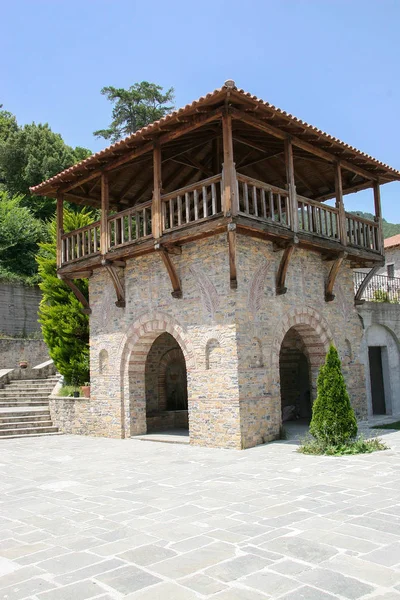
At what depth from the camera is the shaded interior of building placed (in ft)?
53.5

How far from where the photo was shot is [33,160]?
32562mm

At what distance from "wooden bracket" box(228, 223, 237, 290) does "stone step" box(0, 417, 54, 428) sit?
7.65m

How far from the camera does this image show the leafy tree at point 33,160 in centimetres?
3231

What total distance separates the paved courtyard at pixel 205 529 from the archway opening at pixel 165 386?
17.8 feet

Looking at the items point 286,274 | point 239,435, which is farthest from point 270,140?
point 239,435

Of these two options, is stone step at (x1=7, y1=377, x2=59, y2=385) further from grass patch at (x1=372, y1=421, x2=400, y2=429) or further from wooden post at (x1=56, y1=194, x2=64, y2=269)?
grass patch at (x1=372, y1=421, x2=400, y2=429)

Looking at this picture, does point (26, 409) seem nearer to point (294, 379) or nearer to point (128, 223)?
point (128, 223)

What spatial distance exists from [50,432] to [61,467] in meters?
5.73

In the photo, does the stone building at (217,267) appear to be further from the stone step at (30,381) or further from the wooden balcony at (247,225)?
the stone step at (30,381)

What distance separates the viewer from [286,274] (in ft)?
40.1

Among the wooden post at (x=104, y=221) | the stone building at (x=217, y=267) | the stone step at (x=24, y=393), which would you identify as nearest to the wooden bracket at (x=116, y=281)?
the stone building at (x=217, y=267)

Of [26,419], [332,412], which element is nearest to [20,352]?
[26,419]

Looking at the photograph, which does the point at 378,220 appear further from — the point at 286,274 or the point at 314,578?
the point at 314,578

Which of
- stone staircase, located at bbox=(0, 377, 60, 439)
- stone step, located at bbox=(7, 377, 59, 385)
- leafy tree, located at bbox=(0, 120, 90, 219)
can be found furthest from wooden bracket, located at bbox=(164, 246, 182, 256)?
leafy tree, located at bbox=(0, 120, 90, 219)
